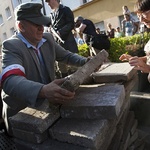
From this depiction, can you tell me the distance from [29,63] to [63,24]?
9.27 ft

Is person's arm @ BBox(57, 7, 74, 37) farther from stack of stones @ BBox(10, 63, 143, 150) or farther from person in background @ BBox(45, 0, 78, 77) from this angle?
stack of stones @ BBox(10, 63, 143, 150)

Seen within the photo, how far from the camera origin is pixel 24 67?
6.82 ft

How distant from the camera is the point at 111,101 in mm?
1583

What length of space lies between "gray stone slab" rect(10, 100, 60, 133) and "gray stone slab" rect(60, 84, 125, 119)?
10 cm

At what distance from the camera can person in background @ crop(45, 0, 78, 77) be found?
15.1 ft

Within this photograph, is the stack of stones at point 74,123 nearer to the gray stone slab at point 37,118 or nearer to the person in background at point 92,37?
the gray stone slab at point 37,118

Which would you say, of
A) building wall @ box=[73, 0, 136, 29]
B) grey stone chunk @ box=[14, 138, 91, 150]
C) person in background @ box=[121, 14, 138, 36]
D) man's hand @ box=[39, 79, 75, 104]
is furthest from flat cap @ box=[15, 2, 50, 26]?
building wall @ box=[73, 0, 136, 29]

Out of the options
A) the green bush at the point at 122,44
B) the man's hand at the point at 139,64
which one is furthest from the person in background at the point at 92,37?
the man's hand at the point at 139,64

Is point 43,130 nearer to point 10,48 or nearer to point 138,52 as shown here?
point 10,48

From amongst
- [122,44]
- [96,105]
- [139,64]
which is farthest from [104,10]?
[96,105]

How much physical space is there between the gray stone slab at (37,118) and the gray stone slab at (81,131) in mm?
77

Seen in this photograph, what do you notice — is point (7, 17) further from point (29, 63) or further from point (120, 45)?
point (29, 63)

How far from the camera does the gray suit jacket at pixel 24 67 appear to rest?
5.38 feet

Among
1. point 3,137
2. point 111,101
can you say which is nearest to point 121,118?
point 111,101
